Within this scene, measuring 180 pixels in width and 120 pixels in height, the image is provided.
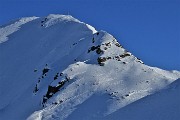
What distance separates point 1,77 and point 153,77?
27.5 metres

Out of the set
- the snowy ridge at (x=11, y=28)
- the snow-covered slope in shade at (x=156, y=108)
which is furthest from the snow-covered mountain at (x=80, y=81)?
the snowy ridge at (x=11, y=28)

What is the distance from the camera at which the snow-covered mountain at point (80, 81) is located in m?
51.0

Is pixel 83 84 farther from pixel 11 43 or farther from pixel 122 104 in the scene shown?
pixel 11 43

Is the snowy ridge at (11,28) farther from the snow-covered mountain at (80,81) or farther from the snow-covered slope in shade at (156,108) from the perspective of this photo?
the snow-covered slope in shade at (156,108)

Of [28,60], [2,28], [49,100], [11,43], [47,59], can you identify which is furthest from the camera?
[2,28]

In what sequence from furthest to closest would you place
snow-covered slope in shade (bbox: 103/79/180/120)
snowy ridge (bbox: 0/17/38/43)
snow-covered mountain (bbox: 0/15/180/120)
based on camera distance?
snowy ridge (bbox: 0/17/38/43) < snow-covered mountain (bbox: 0/15/180/120) < snow-covered slope in shade (bbox: 103/79/180/120)

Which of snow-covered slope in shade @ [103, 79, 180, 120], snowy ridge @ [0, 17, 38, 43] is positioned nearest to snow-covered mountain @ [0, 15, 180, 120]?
snow-covered slope in shade @ [103, 79, 180, 120]

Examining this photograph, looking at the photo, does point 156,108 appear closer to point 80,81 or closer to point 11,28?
point 80,81

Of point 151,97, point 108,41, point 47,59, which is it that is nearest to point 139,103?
point 151,97

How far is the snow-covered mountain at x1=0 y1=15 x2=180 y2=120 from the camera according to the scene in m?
51.0

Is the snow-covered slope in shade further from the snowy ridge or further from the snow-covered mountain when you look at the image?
the snowy ridge

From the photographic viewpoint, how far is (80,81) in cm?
5856

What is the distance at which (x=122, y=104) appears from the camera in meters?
51.7

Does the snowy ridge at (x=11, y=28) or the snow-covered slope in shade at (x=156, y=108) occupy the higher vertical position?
the snowy ridge at (x=11, y=28)
